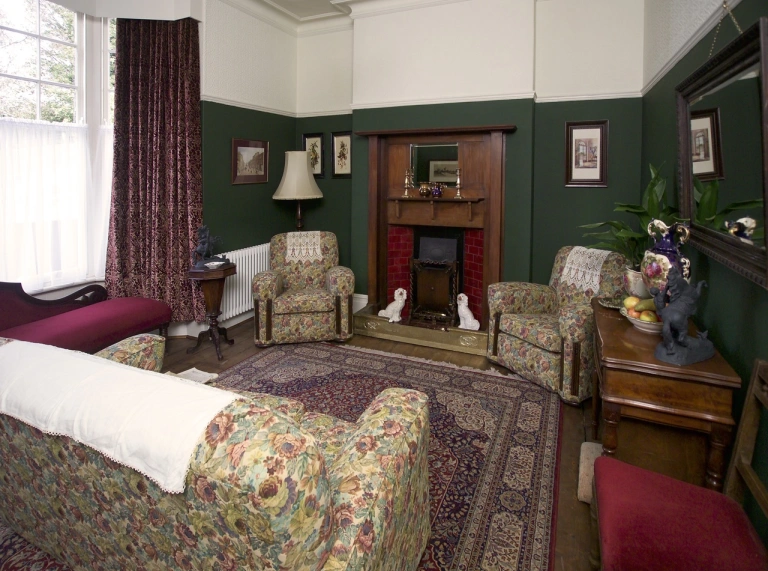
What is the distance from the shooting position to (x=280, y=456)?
1.05m

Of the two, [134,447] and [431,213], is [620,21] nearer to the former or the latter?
[431,213]

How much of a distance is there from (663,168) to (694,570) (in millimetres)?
2816

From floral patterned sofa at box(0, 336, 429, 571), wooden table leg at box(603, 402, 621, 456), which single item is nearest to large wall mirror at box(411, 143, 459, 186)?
wooden table leg at box(603, 402, 621, 456)

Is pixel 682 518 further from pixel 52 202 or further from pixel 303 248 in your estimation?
pixel 52 202

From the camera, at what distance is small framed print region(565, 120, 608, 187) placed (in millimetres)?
4449

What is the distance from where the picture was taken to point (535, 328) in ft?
11.8

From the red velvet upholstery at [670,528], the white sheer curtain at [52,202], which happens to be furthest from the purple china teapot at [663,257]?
the white sheer curtain at [52,202]

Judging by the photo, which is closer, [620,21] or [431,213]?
[620,21]

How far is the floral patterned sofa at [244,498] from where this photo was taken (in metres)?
1.05

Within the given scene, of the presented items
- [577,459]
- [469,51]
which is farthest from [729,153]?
[469,51]

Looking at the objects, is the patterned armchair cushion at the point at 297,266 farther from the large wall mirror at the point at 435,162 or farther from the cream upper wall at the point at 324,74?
the cream upper wall at the point at 324,74

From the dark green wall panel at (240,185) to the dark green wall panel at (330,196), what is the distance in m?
0.20

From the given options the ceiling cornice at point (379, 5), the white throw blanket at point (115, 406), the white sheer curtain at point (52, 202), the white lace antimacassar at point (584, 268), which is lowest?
the white throw blanket at point (115, 406)

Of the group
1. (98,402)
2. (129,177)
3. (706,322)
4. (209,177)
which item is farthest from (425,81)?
(98,402)
